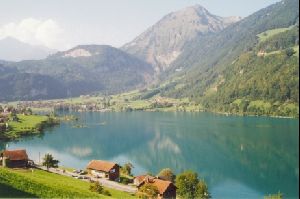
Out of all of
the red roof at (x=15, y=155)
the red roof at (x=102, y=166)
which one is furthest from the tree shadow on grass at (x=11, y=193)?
the red roof at (x=15, y=155)

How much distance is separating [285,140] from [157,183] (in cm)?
9723

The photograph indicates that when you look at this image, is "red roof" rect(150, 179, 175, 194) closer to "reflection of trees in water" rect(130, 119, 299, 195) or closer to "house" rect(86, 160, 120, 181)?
"house" rect(86, 160, 120, 181)

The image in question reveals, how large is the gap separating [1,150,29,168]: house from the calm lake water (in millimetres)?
27347

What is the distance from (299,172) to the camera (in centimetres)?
11394

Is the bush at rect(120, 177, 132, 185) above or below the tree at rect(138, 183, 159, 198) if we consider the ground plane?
below

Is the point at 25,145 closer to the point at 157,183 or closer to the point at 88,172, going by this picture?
the point at 88,172

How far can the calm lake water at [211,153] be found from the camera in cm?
10500

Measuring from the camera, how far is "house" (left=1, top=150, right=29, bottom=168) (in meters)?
94.9

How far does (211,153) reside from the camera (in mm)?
149125

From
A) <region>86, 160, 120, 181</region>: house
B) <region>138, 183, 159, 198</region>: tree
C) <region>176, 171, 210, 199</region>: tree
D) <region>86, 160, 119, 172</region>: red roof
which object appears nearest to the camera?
<region>138, 183, 159, 198</region>: tree

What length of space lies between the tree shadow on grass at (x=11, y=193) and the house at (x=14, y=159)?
59885mm

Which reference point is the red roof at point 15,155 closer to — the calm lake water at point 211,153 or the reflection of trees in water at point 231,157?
the calm lake water at point 211,153

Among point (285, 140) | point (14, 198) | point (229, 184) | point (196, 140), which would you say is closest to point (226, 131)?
point (196, 140)

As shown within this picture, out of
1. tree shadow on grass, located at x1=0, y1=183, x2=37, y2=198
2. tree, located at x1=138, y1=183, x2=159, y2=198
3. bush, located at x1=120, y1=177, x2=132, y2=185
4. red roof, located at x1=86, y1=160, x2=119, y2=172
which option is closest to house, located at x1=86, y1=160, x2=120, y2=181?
red roof, located at x1=86, y1=160, x2=119, y2=172
